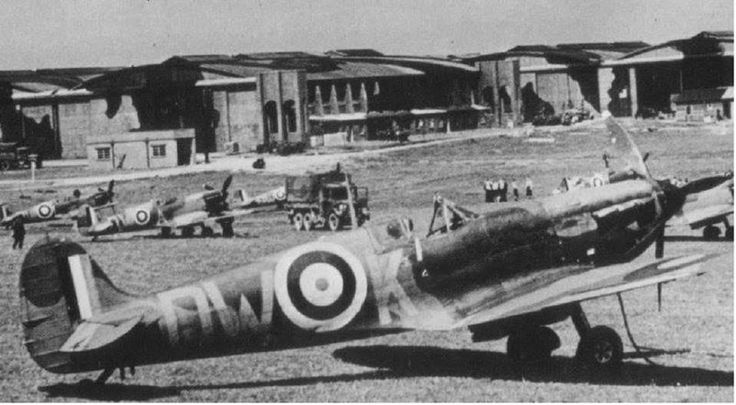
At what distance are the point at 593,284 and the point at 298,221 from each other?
65.7 feet

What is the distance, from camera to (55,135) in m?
60.2

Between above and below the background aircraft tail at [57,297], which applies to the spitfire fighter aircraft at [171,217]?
below

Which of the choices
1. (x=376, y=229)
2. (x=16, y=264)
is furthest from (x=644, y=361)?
(x=16, y=264)

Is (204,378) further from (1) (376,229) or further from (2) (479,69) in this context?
(2) (479,69)

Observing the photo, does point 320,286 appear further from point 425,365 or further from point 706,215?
point 706,215

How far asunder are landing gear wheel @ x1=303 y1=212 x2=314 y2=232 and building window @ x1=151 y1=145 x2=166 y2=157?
1884 cm

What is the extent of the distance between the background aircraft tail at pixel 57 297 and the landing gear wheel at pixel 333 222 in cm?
1872

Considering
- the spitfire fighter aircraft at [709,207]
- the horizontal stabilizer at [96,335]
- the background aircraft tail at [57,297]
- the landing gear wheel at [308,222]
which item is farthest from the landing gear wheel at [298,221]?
the horizontal stabilizer at [96,335]

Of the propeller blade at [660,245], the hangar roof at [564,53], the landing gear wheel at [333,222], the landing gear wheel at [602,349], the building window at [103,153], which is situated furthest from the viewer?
the hangar roof at [564,53]

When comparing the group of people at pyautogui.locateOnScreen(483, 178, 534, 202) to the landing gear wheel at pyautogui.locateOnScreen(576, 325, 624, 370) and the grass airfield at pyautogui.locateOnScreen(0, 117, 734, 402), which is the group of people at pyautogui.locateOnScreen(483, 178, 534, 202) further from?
the landing gear wheel at pyautogui.locateOnScreen(576, 325, 624, 370)

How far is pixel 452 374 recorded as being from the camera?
1073 cm

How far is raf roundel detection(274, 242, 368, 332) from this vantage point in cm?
984

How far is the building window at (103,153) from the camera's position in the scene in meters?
48.6

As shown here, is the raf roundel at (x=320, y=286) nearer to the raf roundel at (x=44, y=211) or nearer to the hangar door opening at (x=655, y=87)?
the raf roundel at (x=44, y=211)
